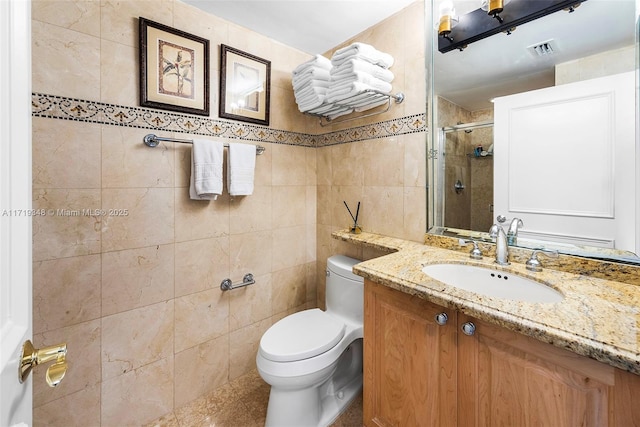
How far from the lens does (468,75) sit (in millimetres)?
1332

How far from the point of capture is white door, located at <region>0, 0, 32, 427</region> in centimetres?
41

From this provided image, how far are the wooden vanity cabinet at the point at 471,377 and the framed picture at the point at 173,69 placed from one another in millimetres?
1347

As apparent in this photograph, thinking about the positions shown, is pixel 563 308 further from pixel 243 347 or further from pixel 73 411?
pixel 73 411

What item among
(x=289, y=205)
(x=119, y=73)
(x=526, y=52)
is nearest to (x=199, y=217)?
(x=289, y=205)

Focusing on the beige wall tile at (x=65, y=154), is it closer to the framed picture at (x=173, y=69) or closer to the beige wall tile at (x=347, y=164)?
the framed picture at (x=173, y=69)

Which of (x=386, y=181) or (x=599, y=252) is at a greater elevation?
(x=386, y=181)

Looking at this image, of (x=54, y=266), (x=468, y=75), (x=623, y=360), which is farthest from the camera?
(x=468, y=75)

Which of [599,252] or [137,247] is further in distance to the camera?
[137,247]

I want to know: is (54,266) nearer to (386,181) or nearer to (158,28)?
(158,28)

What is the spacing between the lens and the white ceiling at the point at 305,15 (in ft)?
4.90

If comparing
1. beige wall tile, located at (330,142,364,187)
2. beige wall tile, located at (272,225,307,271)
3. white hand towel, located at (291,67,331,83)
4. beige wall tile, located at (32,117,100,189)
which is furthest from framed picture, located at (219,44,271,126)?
beige wall tile, located at (272,225,307,271)

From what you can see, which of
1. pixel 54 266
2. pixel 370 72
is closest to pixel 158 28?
pixel 370 72

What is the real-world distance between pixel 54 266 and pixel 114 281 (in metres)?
0.23

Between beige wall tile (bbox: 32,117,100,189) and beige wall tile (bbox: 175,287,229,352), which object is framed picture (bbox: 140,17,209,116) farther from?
beige wall tile (bbox: 175,287,229,352)
